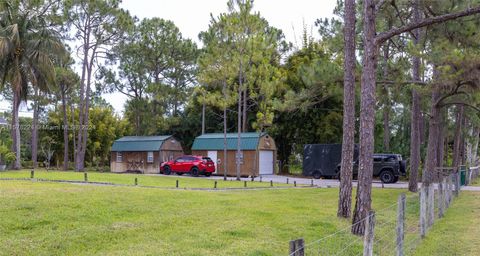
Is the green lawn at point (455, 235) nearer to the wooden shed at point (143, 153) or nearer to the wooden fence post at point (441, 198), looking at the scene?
the wooden fence post at point (441, 198)

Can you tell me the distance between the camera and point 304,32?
1614 inches

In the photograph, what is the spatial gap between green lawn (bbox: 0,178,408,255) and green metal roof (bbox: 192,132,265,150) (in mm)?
20906

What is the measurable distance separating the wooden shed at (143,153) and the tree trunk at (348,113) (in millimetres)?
27987

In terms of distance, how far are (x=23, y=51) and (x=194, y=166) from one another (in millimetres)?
12484

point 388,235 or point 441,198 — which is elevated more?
point 441,198

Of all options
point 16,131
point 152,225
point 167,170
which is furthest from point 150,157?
point 152,225

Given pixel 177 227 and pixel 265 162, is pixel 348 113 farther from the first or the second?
pixel 265 162

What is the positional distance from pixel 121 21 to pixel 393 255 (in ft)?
109

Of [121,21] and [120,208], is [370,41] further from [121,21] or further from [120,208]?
[121,21]

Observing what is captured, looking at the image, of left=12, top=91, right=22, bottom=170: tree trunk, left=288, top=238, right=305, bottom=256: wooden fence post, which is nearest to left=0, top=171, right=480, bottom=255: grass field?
left=288, top=238, right=305, bottom=256: wooden fence post

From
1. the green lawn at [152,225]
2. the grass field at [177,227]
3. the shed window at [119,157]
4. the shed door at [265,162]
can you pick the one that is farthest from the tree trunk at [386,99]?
the shed window at [119,157]

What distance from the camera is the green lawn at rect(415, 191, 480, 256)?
906 cm

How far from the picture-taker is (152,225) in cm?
929

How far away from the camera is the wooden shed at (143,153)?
38812mm
